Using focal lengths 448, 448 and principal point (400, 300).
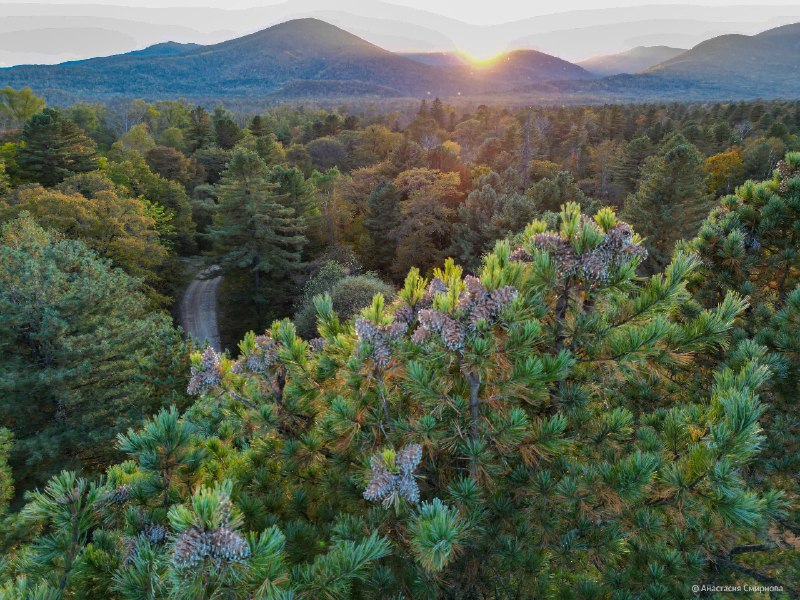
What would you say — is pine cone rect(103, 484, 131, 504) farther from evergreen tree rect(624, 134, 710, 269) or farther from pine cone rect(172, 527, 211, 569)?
evergreen tree rect(624, 134, 710, 269)

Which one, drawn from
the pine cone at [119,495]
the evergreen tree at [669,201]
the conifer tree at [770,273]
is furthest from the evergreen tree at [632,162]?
the pine cone at [119,495]

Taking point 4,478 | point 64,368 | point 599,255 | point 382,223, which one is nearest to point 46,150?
point 382,223

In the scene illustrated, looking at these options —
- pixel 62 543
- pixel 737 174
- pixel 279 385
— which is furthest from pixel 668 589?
pixel 737 174

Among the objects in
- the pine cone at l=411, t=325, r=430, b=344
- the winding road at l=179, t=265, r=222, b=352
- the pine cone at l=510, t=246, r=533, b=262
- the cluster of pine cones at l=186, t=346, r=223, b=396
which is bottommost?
the winding road at l=179, t=265, r=222, b=352

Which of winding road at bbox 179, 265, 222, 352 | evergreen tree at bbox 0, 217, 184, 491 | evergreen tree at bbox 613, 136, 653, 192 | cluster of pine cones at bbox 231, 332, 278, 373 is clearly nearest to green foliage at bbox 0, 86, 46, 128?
winding road at bbox 179, 265, 222, 352

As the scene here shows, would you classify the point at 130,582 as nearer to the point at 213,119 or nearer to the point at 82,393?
the point at 82,393

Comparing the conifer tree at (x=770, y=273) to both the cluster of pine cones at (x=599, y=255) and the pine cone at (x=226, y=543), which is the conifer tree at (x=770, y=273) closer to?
the cluster of pine cones at (x=599, y=255)
